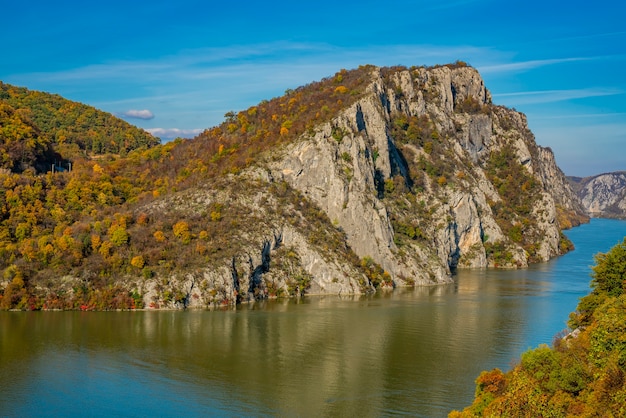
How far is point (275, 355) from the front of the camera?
5716 centimetres

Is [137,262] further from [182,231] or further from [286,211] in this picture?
[286,211]

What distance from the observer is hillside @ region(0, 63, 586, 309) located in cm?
7706

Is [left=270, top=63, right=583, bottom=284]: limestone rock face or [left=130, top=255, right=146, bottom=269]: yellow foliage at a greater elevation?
[left=270, top=63, right=583, bottom=284]: limestone rock face

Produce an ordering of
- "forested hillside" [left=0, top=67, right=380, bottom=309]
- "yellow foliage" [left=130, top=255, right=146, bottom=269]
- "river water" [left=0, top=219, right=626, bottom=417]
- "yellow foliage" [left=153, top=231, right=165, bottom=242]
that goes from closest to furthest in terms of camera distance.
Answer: "river water" [left=0, top=219, right=626, bottom=417], "forested hillside" [left=0, top=67, right=380, bottom=309], "yellow foliage" [left=130, top=255, right=146, bottom=269], "yellow foliage" [left=153, top=231, right=165, bottom=242]

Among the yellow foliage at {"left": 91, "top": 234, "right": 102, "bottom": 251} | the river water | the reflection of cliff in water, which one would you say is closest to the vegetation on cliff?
the river water

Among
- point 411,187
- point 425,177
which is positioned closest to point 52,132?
point 411,187

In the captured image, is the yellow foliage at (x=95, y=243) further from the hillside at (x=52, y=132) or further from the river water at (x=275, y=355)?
the hillside at (x=52, y=132)

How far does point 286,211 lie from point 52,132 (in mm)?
71022

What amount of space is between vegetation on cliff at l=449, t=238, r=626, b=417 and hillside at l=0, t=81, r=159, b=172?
83632mm

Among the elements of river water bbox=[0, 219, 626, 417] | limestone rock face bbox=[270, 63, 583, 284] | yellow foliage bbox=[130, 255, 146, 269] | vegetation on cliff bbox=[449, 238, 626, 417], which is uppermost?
limestone rock face bbox=[270, 63, 583, 284]

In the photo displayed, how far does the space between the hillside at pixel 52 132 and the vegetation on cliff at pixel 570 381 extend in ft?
274

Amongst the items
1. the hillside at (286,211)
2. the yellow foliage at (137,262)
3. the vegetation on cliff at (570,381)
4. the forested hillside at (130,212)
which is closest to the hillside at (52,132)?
the forested hillside at (130,212)

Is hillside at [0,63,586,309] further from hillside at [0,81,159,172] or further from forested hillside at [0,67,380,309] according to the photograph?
hillside at [0,81,159,172]

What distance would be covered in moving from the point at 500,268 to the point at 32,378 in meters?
87.8
